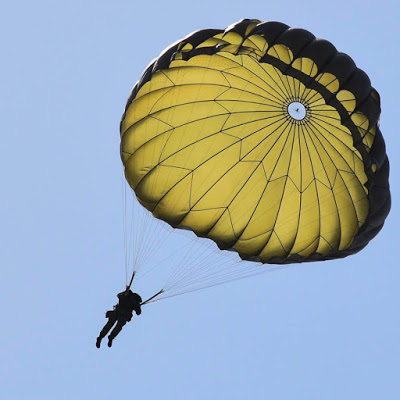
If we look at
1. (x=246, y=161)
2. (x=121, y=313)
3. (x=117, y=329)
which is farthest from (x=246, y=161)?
(x=117, y=329)

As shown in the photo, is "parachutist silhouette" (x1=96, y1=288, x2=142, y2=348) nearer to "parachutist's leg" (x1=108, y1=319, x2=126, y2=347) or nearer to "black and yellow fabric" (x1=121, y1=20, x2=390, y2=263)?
"parachutist's leg" (x1=108, y1=319, x2=126, y2=347)

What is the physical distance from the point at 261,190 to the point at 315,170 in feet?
4.03

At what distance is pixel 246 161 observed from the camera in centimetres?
2250

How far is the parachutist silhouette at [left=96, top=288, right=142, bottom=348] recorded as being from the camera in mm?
21188

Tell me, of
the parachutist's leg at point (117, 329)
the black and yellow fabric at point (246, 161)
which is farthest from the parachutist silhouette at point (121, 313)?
the black and yellow fabric at point (246, 161)

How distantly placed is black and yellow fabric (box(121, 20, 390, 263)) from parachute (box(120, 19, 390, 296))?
2cm

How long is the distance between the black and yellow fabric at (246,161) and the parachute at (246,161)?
0.02m

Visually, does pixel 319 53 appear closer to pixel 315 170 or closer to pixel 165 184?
pixel 315 170

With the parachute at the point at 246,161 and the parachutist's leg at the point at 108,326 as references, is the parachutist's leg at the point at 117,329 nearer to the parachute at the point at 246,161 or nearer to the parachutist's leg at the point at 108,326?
the parachutist's leg at the point at 108,326

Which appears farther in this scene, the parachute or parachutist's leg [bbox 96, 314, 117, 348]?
the parachute

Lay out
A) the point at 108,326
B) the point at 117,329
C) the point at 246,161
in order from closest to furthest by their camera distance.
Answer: the point at 108,326, the point at 117,329, the point at 246,161

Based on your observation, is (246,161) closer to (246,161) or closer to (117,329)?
(246,161)

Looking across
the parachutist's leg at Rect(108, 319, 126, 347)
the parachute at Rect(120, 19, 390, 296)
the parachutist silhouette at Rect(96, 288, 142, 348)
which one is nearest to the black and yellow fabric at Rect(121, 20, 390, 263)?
the parachute at Rect(120, 19, 390, 296)

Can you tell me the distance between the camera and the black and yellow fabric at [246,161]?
71.1 ft
